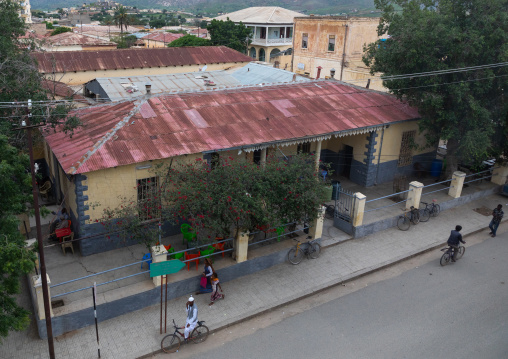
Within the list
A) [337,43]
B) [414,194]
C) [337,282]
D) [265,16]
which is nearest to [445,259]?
[414,194]

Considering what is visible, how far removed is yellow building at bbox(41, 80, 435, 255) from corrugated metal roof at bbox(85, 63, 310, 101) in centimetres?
479

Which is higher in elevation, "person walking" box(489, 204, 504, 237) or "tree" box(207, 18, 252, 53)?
"tree" box(207, 18, 252, 53)

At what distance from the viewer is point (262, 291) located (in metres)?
11.8

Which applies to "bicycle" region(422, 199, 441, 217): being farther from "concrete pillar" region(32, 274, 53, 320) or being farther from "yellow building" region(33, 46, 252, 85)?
"yellow building" region(33, 46, 252, 85)

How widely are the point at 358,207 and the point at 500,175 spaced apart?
30.6 feet

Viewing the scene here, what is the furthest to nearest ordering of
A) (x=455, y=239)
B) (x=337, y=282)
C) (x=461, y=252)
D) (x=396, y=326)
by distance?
(x=461, y=252) → (x=455, y=239) → (x=337, y=282) → (x=396, y=326)

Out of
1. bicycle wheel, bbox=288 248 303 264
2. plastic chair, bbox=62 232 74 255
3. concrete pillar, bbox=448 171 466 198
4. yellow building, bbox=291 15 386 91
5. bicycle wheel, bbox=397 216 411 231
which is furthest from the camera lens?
yellow building, bbox=291 15 386 91

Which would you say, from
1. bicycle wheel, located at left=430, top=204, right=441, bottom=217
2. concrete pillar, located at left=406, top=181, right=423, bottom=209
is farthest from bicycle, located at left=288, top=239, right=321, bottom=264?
bicycle wheel, located at left=430, top=204, right=441, bottom=217

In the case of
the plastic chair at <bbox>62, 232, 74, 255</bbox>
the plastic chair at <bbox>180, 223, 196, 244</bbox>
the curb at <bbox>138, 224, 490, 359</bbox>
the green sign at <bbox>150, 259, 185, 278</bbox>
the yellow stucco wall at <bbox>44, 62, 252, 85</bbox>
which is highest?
the yellow stucco wall at <bbox>44, 62, 252, 85</bbox>

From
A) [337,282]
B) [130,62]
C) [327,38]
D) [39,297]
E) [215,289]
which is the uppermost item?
[327,38]

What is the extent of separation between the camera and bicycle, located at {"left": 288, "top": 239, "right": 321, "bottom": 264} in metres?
13.1

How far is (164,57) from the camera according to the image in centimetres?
→ 3038

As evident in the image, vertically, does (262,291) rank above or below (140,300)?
below

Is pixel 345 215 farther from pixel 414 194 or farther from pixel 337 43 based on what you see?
pixel 337 43
